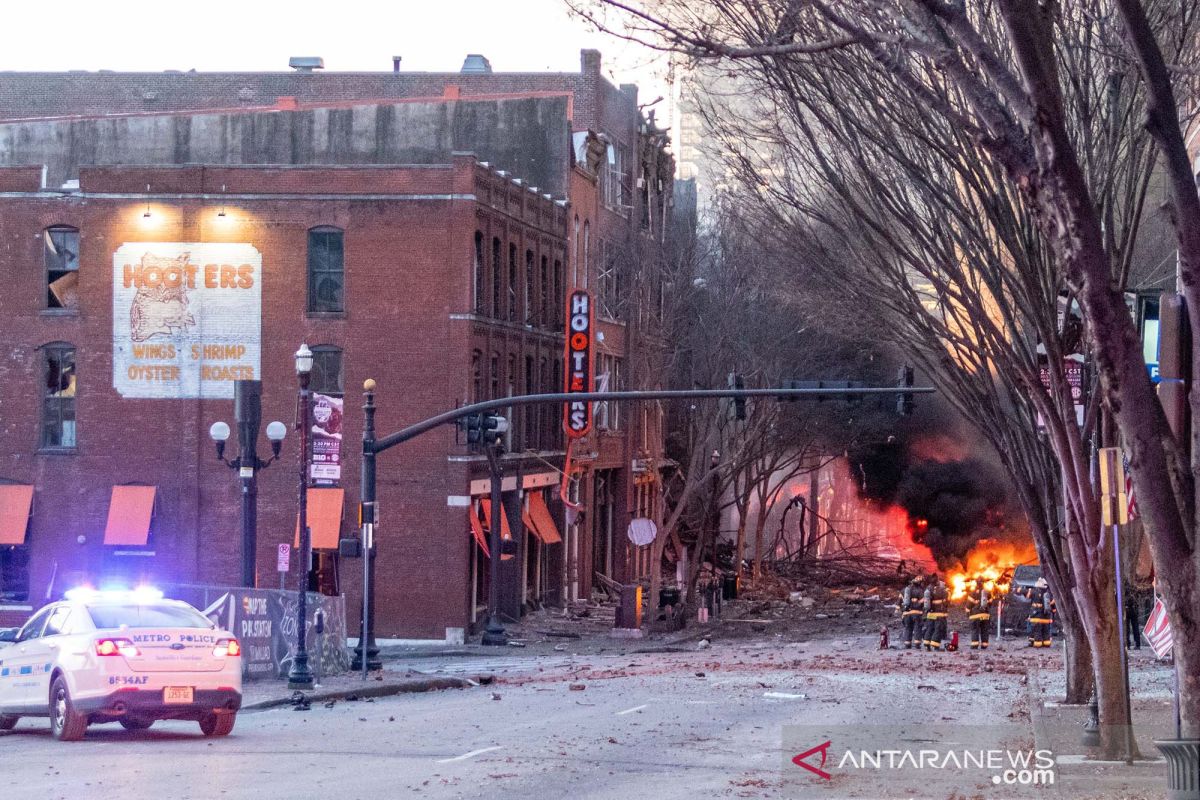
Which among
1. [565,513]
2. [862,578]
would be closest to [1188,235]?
[565,513]

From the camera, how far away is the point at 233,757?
15.0 meters

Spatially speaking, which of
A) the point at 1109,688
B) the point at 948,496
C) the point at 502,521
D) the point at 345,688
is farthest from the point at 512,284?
the point at 1109,688

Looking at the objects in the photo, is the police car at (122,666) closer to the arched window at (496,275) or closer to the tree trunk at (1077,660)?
the tree trunk at (1077,660)

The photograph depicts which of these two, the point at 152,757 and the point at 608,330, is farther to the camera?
the point at 608,330

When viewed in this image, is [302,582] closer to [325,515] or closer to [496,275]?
[325,515]

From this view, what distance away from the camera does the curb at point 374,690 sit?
22.2 meters

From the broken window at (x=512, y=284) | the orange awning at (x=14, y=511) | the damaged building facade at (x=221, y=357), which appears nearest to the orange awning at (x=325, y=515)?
the damaged building facade at (x=221, y=357)

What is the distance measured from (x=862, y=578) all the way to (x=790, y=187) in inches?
1617

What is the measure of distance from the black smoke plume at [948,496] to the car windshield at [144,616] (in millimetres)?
46942

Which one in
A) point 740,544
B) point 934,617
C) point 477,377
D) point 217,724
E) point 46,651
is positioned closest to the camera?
point 46,651

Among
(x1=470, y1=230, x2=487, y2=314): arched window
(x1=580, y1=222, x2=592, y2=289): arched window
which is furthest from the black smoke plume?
(x1=470, y1=230, x2=487, y2=314): arched window

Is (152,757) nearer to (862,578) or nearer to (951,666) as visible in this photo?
(951,666)

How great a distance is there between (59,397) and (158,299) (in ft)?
11.3

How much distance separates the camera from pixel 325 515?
128ft
